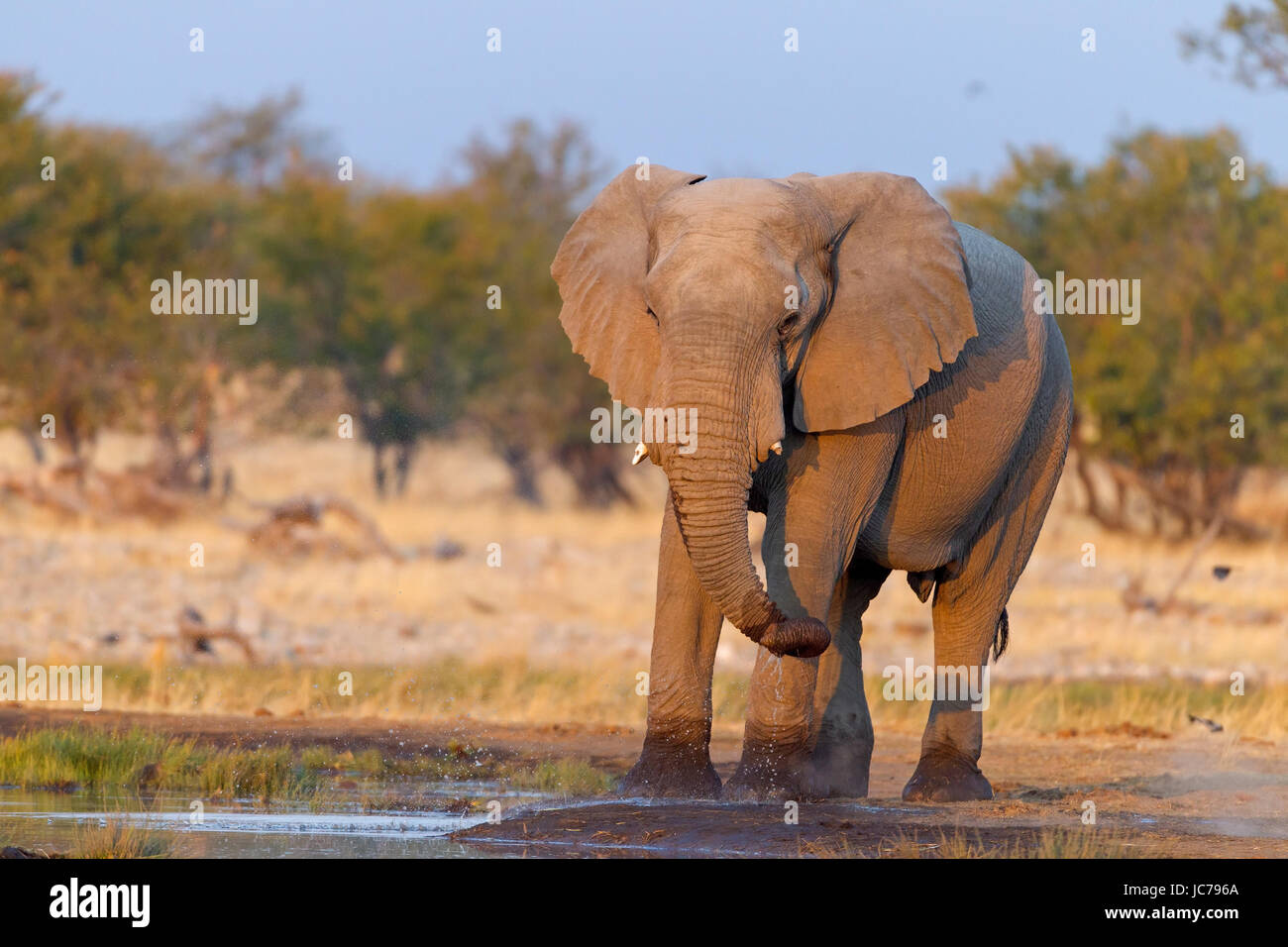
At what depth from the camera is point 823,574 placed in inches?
340

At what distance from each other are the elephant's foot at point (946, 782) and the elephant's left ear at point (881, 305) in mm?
2289

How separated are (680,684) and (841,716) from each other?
51.6 inches

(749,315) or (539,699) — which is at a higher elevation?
(749,315)

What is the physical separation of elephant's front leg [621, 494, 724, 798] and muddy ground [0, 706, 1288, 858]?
188 millimetres

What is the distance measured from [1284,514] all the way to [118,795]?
25.9 m

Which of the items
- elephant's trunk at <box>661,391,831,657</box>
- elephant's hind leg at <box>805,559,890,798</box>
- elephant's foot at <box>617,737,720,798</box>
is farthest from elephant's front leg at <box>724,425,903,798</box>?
elephant's hind leg at <box>805,559,890,798</box>

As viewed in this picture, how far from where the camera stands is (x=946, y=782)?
33.2ft

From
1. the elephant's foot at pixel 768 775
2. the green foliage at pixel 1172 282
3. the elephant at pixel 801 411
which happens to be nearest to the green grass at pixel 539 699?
the elephant at pixel 801 411

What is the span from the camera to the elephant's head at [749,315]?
26.1 feet

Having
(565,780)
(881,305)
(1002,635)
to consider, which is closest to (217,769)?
(565,780)

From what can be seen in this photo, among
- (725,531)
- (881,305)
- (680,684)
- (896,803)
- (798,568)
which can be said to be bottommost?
(896,803)

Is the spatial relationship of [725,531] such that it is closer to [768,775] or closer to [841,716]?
[768,775]

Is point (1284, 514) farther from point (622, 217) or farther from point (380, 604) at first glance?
point (622, 217)
